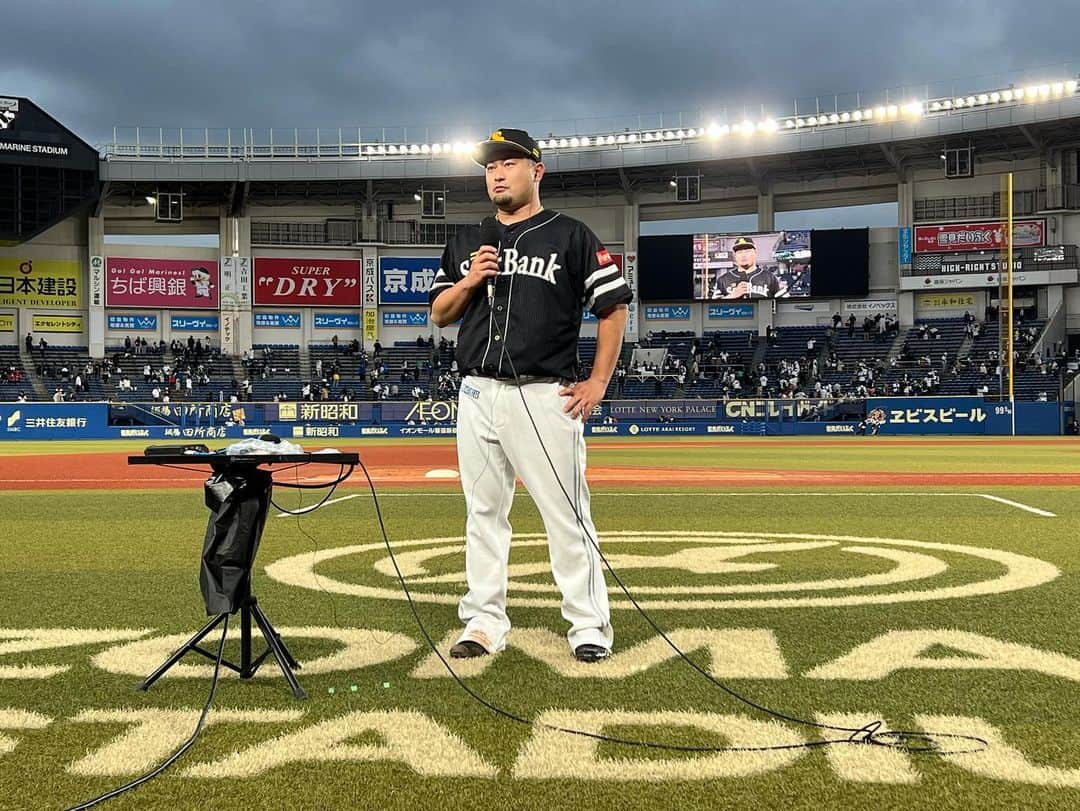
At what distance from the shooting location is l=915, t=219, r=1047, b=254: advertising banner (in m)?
41.2

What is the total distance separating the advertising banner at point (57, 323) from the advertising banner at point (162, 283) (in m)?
1.90

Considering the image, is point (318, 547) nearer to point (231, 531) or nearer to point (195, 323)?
point (231, 531)

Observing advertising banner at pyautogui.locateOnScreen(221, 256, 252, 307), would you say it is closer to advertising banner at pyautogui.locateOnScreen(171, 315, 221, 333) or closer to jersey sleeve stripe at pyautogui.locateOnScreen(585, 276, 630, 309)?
advertising banner at pyautogui.locateOnScreen(171, 315, 221, 333)

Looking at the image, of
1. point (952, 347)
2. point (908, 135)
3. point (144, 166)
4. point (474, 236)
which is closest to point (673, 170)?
point (908, 135)

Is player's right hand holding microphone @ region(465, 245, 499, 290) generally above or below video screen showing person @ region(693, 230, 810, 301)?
below

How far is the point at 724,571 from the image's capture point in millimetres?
5199

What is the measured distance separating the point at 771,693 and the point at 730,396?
37.8 m

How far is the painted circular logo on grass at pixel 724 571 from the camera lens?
4461mm

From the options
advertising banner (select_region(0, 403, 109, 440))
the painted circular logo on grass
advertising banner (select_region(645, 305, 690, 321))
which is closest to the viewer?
the painted circular logo on grass

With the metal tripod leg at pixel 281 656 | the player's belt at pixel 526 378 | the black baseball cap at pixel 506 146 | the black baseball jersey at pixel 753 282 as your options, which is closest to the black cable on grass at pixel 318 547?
the metal tripod leg at pixel 281 656

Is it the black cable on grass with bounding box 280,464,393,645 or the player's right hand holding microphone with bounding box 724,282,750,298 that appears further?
the player's right hand holding microphone with bounding box 724,282,750,298

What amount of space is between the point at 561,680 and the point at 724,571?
2.33 metres

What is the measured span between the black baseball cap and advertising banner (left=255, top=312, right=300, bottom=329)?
43477 millimetres

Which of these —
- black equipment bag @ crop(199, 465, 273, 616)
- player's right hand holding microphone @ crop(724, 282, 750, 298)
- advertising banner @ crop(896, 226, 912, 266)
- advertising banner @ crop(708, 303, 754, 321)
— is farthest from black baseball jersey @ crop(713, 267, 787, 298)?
black equipment bag @ crop(199, 465, 273, 616)
